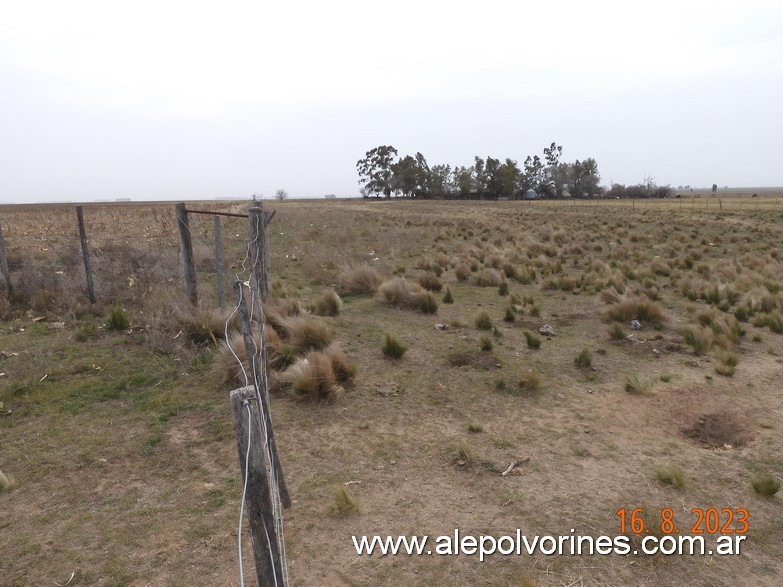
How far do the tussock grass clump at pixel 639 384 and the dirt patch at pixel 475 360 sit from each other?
5.45 ft

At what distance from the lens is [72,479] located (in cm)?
419

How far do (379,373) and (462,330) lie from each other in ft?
7.59

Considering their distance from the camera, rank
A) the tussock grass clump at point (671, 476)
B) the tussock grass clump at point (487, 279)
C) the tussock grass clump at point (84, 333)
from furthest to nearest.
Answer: the tussock grass clump at point (487, 279) < the tussock grass clump at point (84, 333) < the tussock grass clump at point (671, 476)

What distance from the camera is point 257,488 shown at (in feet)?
7.18

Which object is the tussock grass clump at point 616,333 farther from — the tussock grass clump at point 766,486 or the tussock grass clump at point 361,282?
the tussock grass clump at point 361,282

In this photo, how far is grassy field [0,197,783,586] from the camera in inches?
131

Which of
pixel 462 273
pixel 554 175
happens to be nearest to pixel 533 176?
pixel 554 175

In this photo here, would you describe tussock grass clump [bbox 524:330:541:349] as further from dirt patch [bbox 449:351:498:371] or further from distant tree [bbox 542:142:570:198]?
distant tree [bbox 542:142:570:198]

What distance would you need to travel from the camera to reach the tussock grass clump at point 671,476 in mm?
3959

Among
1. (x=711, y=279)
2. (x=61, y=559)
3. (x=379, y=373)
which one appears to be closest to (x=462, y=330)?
(x=379, y=373)

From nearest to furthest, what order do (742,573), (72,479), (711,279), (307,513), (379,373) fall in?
(742,573) → (307,513) → (72,479) → (379,373) → (711,279)

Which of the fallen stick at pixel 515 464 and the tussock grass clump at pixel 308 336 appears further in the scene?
the tussock grass clump at pixel 308 336

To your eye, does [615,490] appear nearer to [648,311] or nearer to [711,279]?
[648,311]

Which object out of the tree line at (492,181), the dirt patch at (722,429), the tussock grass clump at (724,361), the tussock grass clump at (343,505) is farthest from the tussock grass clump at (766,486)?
the tree line at (492,181)
